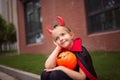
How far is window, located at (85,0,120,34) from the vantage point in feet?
38.2

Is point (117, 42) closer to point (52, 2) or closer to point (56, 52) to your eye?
point (52, 2)

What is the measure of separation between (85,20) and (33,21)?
24.4 ft

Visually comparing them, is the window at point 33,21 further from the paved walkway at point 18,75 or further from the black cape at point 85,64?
the black cape at point 85,64

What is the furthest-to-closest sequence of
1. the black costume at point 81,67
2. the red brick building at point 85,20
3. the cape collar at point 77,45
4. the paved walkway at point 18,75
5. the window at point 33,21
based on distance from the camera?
the window at point 33,21 → the red brick building at point 85,20 → the paved walkway at point 18,75 → the cape collar at point 77,45 → the black costume at point 81,67

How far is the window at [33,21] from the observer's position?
19.1 m

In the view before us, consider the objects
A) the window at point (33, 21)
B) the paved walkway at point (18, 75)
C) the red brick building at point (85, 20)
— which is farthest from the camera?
the window at point (33, 21)

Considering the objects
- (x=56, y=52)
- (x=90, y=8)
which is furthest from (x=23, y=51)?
(x=56, y=52)

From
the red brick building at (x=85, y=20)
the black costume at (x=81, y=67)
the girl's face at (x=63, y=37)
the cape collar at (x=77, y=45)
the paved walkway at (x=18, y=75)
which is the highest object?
the red brick building at (x=85, y=20)

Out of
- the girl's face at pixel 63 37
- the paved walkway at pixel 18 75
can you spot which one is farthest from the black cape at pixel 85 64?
the paved walkway at pixel 18 75

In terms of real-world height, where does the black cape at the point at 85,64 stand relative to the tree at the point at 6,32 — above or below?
below

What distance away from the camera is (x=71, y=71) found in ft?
9.09

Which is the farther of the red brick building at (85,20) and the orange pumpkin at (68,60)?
the red brick building at (85,20)

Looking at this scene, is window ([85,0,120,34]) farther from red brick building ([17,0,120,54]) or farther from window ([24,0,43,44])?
window ([24,0,43,44])

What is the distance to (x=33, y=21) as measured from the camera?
2011 cm
